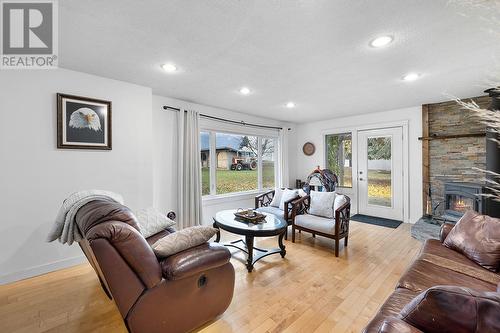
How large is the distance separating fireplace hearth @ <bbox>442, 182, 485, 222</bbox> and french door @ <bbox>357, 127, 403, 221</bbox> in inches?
30.2

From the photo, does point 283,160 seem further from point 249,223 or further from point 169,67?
point 169,67

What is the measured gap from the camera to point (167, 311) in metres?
1.47

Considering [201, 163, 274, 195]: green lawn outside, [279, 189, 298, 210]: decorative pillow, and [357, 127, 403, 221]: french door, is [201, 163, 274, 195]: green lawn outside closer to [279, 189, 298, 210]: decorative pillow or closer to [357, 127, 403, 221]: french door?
[279, 189, 298, 210]: decorative pillow

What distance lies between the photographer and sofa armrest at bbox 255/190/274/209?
158 inches

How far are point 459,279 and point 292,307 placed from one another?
1231mm

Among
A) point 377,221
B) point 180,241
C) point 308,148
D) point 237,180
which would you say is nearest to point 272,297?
point 180,241

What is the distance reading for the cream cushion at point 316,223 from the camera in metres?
2.98

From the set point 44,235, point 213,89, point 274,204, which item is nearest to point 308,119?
point 274,204

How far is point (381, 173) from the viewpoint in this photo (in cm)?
470

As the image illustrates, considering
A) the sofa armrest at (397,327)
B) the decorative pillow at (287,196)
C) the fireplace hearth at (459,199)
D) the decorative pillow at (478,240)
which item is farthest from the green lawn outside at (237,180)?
the sofa armrest at (397,327)

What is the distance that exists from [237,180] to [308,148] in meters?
2.22

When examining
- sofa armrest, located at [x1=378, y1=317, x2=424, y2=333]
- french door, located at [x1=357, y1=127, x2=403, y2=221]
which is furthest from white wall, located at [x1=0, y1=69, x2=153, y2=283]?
french door, located at [x1=357, y1=127, x2=403, y2=221]

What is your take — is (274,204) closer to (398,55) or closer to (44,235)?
(398,55)

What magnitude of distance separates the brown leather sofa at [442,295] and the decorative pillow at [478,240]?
0.06 metres
